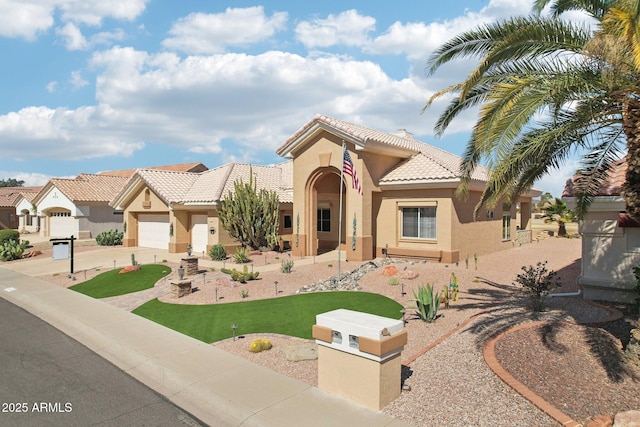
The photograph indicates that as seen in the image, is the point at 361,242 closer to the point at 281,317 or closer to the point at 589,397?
the point at 281,317

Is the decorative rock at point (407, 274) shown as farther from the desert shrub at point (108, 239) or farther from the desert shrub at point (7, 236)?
the desert shrub at point (7, 236)

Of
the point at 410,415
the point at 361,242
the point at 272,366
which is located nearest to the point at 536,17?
the point at 410,415

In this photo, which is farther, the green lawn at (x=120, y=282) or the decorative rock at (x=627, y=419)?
the green lawn at (x=120, y=282)

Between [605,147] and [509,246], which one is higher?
[605,147]

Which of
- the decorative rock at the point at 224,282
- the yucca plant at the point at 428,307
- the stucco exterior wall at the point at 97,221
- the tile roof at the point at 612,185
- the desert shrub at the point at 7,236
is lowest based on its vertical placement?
the decorative rock at the point at 224,282

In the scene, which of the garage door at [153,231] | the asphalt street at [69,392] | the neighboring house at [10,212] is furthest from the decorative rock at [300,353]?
the neighboring house at [10,212]

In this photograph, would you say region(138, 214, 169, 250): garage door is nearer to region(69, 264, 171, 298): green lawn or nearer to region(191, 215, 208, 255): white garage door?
region(191, 215, 208, 255): white garage door

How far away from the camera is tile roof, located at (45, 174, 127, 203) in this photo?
3559 cm

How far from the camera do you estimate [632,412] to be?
530 centimetres

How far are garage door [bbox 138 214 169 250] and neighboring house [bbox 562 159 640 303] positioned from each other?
79.3 ft

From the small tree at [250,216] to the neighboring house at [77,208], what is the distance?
57.7 ft

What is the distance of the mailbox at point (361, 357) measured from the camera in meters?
6.04

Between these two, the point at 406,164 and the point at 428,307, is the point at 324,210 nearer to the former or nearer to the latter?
the point at 406,164

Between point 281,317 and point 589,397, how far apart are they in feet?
23.6
